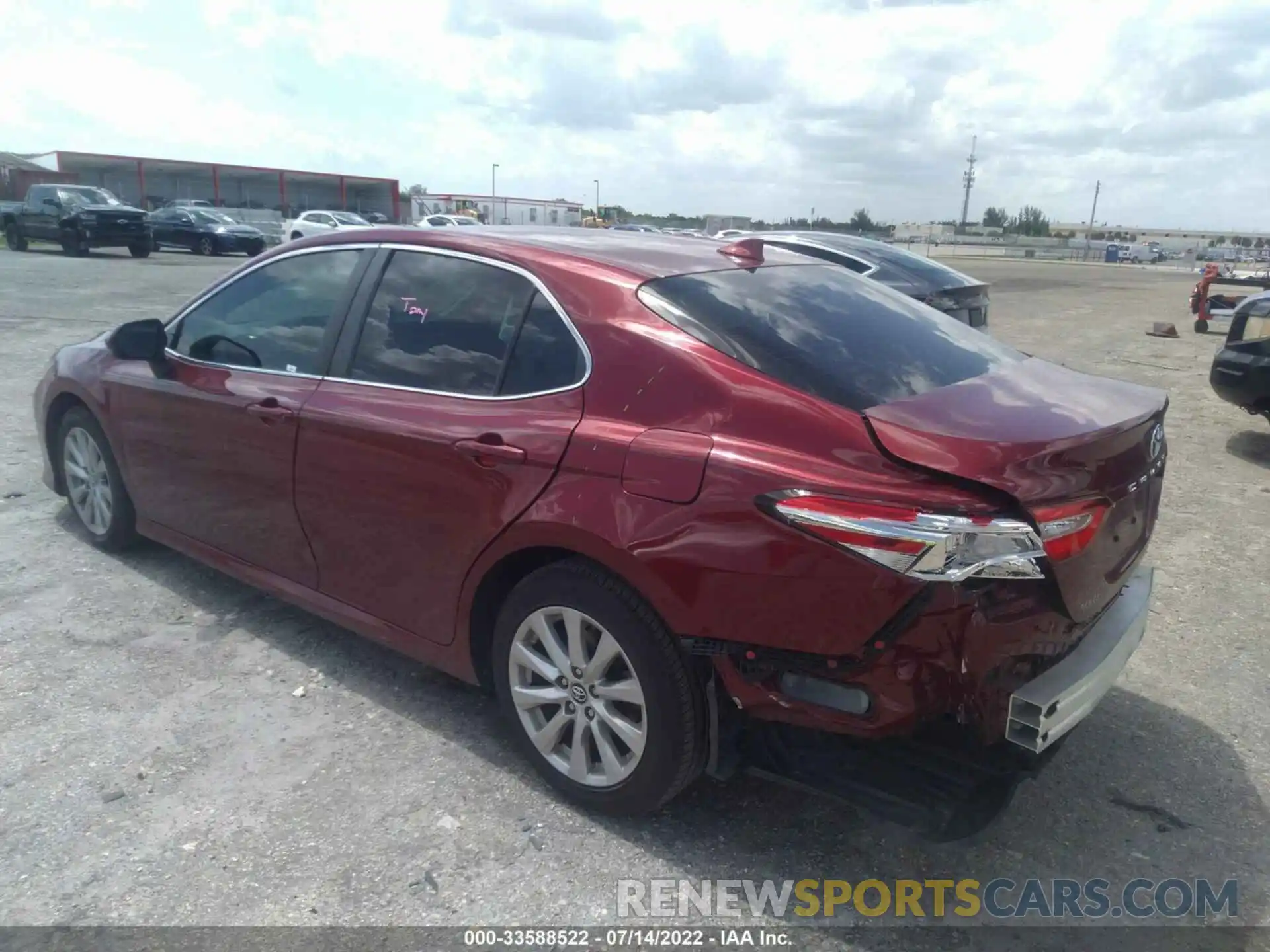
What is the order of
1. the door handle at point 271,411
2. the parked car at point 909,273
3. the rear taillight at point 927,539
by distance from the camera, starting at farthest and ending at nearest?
the parked car at point 909,273, the door handle at point 271,411, the rear taillight at point 927,539

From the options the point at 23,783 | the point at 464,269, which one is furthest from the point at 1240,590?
the point at 23,783

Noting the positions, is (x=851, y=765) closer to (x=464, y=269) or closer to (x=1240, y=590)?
(x=464, y=269)

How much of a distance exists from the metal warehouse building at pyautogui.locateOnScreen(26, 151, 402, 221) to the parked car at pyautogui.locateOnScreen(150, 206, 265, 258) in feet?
70.0

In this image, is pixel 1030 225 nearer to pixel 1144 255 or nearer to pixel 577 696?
pixel 1144 255

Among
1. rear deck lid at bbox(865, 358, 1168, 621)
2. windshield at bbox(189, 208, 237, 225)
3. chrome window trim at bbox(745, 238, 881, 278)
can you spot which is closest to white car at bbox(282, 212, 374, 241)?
windshield at bbox(189, 208, 237, 225)

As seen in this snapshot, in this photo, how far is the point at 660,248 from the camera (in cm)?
343

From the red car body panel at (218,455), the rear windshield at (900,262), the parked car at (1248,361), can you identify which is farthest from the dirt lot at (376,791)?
the rear windshield at (900,262)

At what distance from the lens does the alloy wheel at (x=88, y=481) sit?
15.7 feet

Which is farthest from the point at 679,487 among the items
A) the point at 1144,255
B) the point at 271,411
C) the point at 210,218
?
the point at 1144,255

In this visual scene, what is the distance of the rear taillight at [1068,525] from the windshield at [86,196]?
1175 inches

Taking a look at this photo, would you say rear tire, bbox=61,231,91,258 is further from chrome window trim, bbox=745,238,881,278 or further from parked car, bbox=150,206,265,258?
chrome window trim, bbox=745,238,881,278

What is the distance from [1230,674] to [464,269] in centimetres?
336

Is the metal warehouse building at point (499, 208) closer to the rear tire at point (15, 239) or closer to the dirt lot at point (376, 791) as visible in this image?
the rear tire at point (15, 239)

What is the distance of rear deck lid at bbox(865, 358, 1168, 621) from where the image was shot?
2.38 metres
